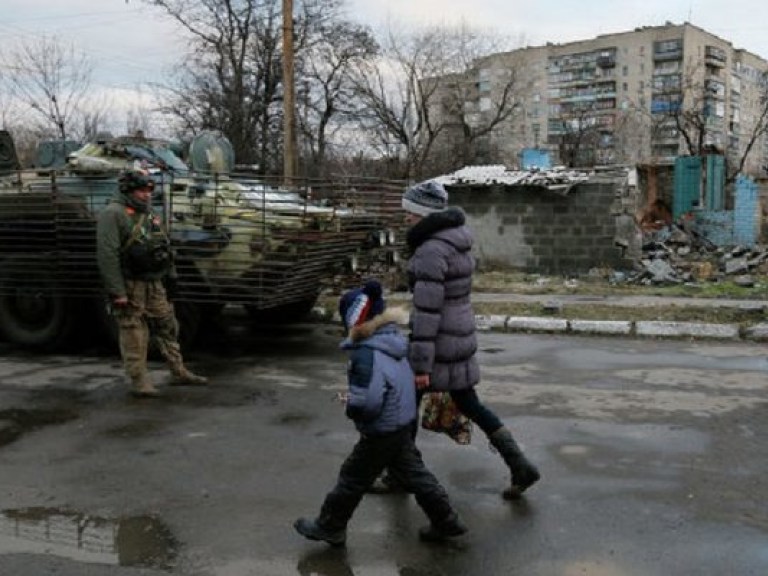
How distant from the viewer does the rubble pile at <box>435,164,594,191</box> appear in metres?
17.5

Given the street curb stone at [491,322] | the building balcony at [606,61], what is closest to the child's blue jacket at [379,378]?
the street curb stone at [491,322]

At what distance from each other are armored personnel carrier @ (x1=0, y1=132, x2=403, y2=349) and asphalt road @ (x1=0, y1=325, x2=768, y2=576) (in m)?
0.86

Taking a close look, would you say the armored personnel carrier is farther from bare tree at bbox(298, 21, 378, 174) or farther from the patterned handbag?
bare tree at bbox(298, 21, 378, 174)

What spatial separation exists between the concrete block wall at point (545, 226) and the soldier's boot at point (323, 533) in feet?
46.3

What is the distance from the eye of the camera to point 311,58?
33281 mm

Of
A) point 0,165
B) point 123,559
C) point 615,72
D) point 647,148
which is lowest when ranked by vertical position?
point 123,559

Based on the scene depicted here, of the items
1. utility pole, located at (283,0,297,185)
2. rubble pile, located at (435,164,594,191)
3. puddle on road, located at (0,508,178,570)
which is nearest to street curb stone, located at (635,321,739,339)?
puddle on road, located at (0,508,178,570)

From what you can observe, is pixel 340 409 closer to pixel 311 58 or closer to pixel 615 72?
pixel 311 58

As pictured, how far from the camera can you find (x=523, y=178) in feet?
59.2

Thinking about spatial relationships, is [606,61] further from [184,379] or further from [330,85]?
[184,379]

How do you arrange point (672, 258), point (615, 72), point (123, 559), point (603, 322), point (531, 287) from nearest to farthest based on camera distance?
1. point (123, 559)
2. point (603, 322)
3. point (531, 287)
4. point (672, 258)
5. point (615, 72)

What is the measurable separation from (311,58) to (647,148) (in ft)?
106

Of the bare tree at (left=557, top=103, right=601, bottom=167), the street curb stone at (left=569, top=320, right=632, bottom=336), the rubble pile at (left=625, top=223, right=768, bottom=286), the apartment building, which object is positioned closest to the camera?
the street curb stone at (left=569, top=320, right=632, bottom=336)

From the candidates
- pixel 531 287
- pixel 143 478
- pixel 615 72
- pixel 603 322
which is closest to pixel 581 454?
pixel 143 478
